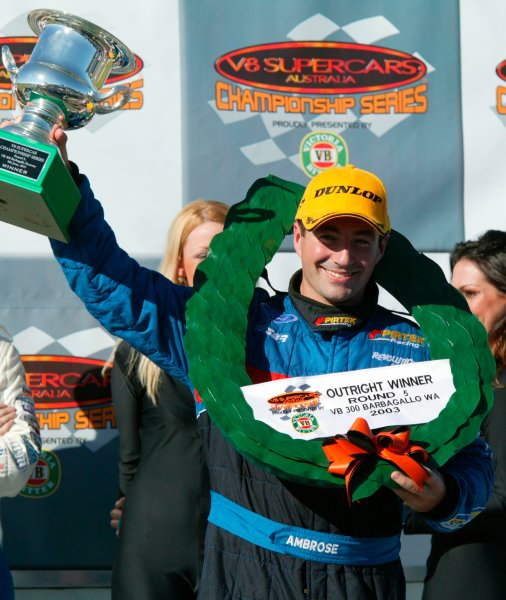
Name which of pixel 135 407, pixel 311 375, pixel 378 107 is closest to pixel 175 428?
pixel 135 407

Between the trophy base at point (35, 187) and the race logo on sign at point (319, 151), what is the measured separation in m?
1.76

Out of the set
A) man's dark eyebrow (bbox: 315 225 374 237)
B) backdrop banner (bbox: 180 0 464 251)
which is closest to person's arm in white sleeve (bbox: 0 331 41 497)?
backdrop banner (bbox: 180 0 464 251)

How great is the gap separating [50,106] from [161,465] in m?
1.25

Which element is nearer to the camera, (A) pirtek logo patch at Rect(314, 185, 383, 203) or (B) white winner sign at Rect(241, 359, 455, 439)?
(B) white winner sign at Rect(241, 359, 455, 439)

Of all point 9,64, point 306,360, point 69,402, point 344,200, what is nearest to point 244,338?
point 306,360

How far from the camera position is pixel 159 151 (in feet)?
11.8

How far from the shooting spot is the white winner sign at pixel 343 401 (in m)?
2.00

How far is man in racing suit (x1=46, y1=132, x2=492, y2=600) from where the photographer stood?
1.97 metres

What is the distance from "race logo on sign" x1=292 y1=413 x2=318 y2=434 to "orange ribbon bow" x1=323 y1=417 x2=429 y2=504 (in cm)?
10

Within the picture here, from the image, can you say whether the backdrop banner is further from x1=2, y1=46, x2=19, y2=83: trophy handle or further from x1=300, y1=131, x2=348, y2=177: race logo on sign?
x1=2, y1=46, x2=19, y2=83: trophy handle

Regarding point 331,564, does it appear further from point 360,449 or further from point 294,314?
point 294,314

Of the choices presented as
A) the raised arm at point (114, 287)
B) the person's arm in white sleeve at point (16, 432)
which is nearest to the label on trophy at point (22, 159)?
the raised arm at point (114, 287)

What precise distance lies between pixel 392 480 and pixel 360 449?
0.08m

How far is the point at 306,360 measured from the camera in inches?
82.8
